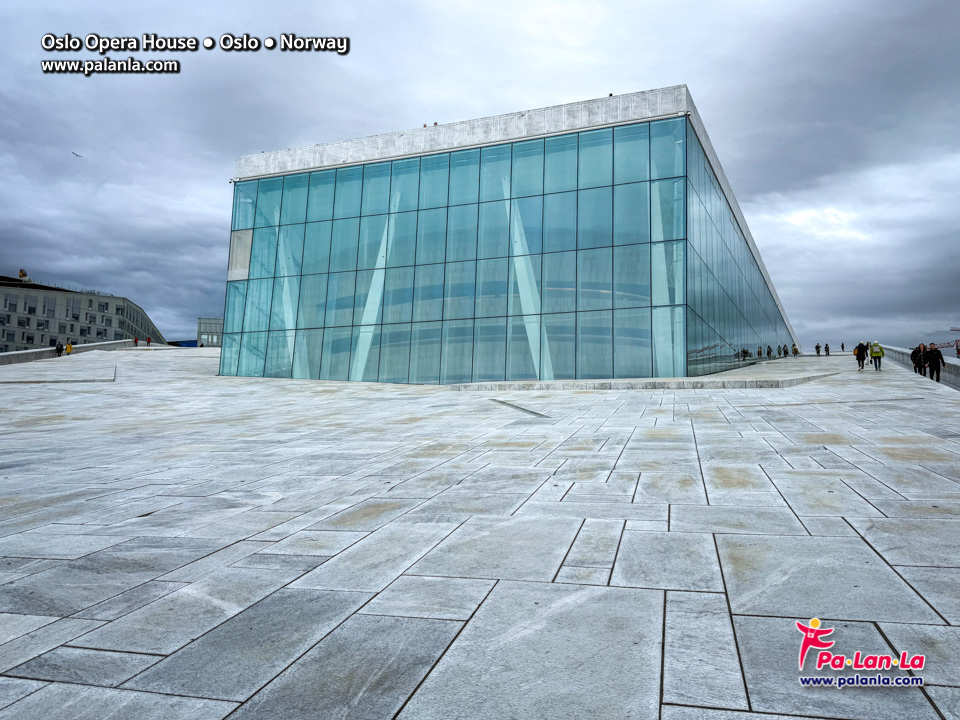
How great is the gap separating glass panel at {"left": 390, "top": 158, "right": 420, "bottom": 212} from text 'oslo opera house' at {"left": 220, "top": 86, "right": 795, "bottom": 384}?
0.24 ft

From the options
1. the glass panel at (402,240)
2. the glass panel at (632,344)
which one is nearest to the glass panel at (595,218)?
the glass panel at (632,344)

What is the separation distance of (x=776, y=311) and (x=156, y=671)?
71985 mm

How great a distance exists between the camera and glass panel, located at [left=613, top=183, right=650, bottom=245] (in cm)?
2589

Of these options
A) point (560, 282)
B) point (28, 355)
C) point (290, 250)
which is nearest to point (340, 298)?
point (290, 250)

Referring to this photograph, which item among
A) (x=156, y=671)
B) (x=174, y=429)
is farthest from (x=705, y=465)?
(x=174, y=429)

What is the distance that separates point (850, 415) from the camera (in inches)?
495

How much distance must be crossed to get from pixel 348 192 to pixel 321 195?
174 centimetres

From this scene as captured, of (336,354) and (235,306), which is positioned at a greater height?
(235,306)

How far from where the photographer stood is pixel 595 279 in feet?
86.7

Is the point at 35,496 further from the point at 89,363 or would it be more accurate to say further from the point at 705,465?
the point at 89,363

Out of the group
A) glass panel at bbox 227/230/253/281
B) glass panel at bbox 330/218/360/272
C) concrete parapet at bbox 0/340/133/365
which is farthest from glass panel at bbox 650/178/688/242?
concrete parapet at bbox 0/340/133/365

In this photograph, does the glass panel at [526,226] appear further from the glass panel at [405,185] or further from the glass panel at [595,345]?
the glass panel at [405,185]

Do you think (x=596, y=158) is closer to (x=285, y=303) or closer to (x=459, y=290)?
(x=459, y=290)

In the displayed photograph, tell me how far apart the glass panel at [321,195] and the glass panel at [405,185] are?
12.0ft
